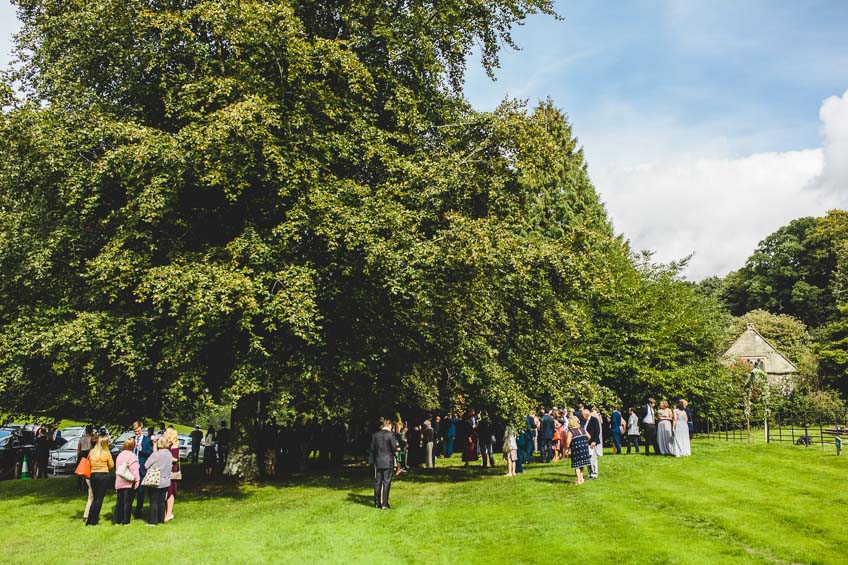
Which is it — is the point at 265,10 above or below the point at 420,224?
above

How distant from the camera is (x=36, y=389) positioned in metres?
18.3

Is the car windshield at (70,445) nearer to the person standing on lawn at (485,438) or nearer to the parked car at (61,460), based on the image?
the parked car at (61,460)

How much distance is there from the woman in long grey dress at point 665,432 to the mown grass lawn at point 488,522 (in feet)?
10.4

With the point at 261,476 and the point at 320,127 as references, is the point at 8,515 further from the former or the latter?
the point at 320,127

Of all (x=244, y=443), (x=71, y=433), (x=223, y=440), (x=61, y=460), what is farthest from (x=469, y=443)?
(x=71, y=433)

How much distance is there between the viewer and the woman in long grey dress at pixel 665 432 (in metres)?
22.6

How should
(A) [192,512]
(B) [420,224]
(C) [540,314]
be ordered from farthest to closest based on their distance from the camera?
(C) [540,314] < (B) [420,224] < (A) [192,512]

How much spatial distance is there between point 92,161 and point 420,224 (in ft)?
28.7

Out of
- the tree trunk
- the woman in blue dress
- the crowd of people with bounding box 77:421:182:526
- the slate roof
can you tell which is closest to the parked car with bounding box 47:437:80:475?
the tree trunk

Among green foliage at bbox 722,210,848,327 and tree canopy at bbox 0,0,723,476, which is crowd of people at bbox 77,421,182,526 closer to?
tree canopy at bbox 0,0,723,476

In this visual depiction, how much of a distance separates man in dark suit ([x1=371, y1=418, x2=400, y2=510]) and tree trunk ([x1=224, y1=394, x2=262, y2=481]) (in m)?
6.17

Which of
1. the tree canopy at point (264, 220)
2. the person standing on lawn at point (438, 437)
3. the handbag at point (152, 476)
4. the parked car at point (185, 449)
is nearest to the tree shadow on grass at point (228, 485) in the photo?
the handbag at point (152, 476)

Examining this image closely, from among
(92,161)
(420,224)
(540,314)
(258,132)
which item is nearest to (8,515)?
(92,161)

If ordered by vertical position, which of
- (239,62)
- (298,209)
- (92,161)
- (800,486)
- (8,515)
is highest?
(239,62)
